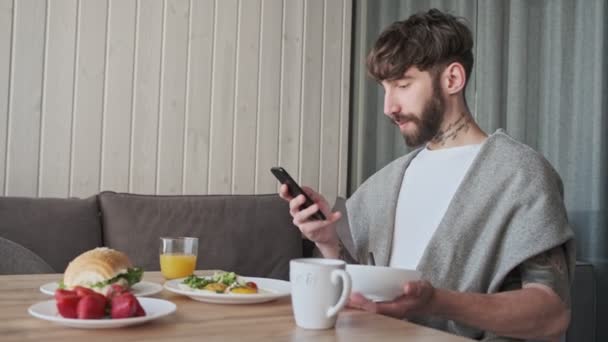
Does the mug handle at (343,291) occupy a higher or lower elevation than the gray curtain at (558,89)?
lower

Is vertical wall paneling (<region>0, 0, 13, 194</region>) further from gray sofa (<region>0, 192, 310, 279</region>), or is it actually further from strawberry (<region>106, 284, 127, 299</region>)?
strawberry (<region>106, 284, 127, 299</region>)

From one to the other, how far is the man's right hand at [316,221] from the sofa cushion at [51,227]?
1.23 metres

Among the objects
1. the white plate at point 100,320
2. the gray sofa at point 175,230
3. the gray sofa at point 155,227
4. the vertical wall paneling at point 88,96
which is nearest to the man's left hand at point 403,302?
the white plate at point 100,320

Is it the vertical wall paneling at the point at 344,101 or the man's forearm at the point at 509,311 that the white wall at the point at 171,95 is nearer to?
the vertical wall paneling at the point at 344,101

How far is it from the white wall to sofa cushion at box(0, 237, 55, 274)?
1.05m

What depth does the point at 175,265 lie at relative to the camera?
1389 mm

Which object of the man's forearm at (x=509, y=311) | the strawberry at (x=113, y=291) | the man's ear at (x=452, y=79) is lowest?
the man's forearm at (x=509, y=311)

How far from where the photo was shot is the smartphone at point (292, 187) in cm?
121

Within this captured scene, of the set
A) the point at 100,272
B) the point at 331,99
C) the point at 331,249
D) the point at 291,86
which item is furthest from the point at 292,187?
the point at 331,99

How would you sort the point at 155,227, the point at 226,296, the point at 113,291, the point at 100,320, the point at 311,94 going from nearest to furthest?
the point at 100,320
the point at 113,291
the point at 226,296
the point at 155,227
the point at 311,94

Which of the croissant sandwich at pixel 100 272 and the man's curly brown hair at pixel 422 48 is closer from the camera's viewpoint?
the croissant sandwich at pixel 100 272

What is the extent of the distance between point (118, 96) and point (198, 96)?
35cm

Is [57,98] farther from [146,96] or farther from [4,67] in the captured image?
[146,96]

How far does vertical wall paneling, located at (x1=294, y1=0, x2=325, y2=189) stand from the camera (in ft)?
10.7
